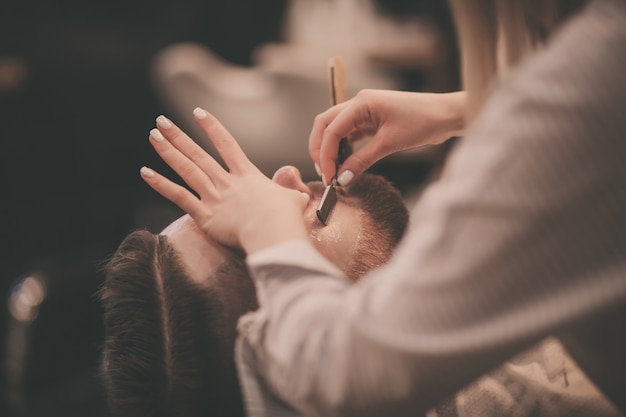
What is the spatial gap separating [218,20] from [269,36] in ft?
1.12

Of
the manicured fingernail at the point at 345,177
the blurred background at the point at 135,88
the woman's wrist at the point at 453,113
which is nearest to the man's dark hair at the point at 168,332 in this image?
the manicured fingernail at the point at 345,177

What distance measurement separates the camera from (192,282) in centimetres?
115

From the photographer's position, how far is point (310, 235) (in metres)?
1.24

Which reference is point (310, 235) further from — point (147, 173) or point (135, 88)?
point (135, 88)

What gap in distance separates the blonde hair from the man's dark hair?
1.71 feet

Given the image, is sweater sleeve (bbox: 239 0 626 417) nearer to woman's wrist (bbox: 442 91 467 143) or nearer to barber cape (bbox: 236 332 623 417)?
barber cape (bbox: 236 332 623 417)

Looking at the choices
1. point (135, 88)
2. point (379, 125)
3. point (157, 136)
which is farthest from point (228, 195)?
point (135, 88)

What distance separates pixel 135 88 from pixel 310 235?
2.81 metres

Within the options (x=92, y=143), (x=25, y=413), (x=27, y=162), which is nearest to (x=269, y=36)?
(x=92, y=143)

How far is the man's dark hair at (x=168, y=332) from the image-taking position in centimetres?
110

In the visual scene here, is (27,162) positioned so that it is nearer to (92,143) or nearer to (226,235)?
(92,143)

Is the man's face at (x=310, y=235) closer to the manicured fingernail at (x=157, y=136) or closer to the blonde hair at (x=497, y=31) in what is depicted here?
the manicured fingernail at (x=157, y=136)

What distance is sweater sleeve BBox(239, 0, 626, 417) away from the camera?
685 millimetres

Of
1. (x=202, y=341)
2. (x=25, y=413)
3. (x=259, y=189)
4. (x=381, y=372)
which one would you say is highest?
(x=259, y=189)
